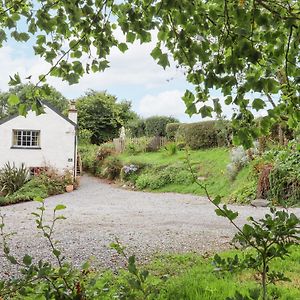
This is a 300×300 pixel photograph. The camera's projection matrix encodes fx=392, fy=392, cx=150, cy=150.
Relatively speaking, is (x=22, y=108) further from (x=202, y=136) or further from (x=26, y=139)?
(x=202, y=136)

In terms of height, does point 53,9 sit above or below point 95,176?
above

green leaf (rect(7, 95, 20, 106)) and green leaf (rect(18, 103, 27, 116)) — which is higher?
green leaf (rect(7, 95, 20, 106))

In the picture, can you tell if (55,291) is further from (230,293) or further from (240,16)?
(230,293)

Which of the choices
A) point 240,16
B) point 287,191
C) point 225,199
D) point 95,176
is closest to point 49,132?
point 95,176

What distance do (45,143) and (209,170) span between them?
8216mm

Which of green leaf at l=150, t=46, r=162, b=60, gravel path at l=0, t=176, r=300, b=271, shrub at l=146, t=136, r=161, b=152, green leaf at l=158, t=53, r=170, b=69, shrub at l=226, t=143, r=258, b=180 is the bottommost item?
gravel path at l=0, t=176, r=300, b=271

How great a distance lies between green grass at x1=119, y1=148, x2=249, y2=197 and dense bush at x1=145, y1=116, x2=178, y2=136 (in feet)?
20.8

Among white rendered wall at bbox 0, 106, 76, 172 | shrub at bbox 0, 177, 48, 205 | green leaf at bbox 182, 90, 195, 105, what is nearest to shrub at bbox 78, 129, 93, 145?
A: white rendered wall at bbox 0, 106, 76, 172

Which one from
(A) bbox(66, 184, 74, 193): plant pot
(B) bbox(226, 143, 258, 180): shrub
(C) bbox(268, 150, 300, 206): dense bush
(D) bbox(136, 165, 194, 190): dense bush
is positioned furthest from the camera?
(A) bbox(66, 184, 74, 193): plant pot

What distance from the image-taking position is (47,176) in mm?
17062

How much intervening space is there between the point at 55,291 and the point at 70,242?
17.5 ft

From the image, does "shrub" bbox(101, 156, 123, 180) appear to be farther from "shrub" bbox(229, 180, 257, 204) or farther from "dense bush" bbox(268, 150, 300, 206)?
"dense bush" bbox(268, 150, 300, 206)

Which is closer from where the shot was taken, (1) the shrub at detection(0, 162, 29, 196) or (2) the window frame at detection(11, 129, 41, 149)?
(1) the shrub at detection(0, 162, 29, 196)

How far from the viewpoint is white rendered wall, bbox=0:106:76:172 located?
18875mm
